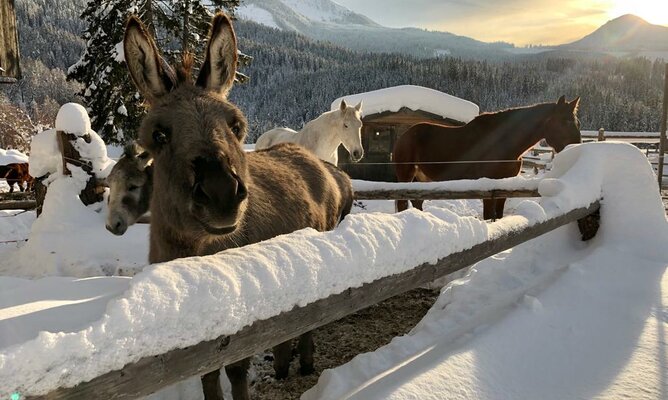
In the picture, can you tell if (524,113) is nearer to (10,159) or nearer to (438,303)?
(438,303)

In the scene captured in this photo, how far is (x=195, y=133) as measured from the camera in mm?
1988

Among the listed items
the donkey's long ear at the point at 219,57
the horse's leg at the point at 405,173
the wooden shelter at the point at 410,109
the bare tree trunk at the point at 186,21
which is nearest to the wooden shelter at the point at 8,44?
the bare tree trunk at the point at 186,21

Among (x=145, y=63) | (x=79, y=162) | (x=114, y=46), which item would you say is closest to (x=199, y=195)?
(x=145, y=63)

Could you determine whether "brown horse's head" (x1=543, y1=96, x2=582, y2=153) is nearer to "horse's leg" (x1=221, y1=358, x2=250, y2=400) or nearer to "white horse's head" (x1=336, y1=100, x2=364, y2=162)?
"white horse's head" (x1=336, y1=100, x2=364, y2=162)

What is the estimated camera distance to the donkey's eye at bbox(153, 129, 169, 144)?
2078 mm

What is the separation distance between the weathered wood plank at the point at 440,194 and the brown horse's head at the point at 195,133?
429cm

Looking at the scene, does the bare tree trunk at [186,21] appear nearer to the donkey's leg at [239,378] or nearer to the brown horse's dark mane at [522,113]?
the brown horse's dark mane at [522,113]

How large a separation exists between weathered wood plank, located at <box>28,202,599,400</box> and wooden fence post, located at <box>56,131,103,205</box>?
6306 mm

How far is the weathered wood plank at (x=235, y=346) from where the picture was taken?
104 cm

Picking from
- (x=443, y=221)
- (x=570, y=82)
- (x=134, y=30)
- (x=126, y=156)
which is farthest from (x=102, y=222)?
(x=570, y=82)

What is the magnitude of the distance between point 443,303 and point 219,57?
2.97 m

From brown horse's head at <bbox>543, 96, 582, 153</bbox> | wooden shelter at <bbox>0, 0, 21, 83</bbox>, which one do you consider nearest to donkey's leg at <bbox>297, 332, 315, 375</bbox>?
brown horse's head at <bbox>543, 96, 582, 153</bbox>

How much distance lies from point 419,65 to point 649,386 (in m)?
109

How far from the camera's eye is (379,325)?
4551 mm
